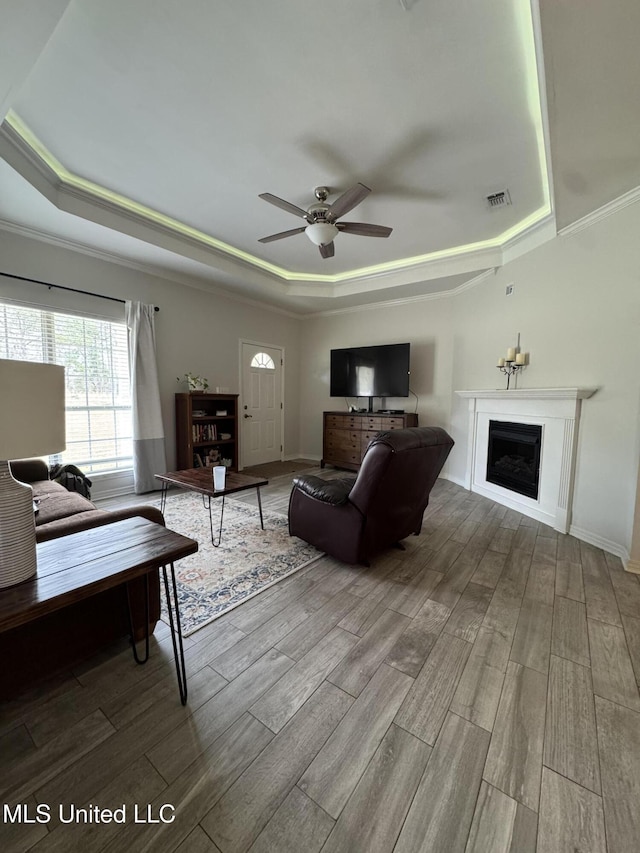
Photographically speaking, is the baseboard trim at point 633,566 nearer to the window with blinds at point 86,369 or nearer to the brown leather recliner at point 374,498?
the brown leather recliner at point 374,498

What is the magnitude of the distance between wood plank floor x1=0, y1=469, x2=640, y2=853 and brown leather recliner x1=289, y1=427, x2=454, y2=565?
0.45 meters

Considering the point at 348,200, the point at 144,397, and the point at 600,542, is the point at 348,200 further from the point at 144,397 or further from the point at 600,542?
the point at 600,542

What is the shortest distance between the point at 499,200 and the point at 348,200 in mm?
1567

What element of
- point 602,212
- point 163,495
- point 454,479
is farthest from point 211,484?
point 602,212

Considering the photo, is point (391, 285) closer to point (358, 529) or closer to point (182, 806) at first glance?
point (358, 529)

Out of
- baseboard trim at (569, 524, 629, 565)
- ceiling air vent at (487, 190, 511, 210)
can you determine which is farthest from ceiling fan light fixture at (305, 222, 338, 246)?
baseboard trim at (569, 524, 629, 565)

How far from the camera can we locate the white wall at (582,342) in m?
2.61

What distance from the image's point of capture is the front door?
5574 mm

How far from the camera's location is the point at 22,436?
92 centimetres

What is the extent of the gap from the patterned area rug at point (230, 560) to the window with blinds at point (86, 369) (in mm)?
1191

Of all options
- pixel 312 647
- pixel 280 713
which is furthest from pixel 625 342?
pixel 280 713

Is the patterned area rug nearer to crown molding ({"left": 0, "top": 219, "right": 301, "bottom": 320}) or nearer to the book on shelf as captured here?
the book on shelf

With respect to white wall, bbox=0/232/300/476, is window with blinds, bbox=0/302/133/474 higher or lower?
lower

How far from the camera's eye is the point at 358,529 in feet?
7.51
